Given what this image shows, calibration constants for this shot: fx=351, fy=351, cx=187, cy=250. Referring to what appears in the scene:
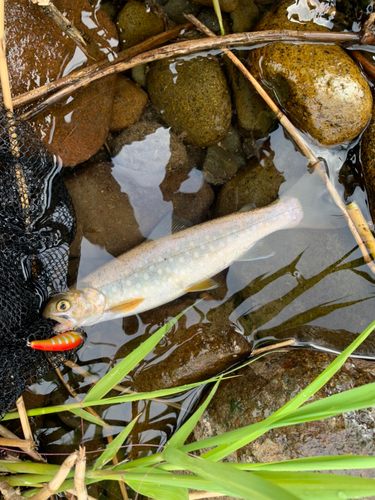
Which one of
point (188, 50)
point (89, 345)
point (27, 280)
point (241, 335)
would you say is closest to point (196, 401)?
point (241, 335)

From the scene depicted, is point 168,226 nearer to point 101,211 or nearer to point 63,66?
point 101,211

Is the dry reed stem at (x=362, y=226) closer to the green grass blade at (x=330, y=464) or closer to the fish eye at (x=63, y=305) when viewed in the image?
the green grass blade at (x=330, y=464)

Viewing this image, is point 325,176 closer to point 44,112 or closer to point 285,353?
point 285,353

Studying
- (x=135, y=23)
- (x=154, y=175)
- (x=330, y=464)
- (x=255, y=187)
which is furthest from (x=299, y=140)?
(x=330, y=464)

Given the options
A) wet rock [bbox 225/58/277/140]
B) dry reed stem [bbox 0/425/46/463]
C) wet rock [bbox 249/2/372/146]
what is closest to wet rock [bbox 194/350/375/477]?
dry reed stem [bbox 0/425/46/463]

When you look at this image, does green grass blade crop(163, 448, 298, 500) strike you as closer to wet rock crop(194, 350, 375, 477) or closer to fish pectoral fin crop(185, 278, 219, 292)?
wet rock crop(194, 350, 375, 477)

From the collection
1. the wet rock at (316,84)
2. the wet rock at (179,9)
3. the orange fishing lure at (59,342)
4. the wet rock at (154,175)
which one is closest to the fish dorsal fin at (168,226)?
the wet rock at (154,175)
